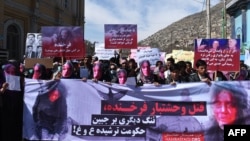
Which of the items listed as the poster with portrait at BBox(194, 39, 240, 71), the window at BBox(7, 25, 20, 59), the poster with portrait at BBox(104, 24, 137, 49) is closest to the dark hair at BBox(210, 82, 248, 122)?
the poster with portrait at BBox(194, 39, 240, 71)

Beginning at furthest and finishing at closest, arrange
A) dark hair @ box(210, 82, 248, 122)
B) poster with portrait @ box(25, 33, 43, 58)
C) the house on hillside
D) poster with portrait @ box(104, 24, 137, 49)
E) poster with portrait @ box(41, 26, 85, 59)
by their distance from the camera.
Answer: the house on hillside → poster with portrait @ box(25, 33, 43, 58) → poster with portrait @ box(104, 24, 137, 49) → poster with portrait @ box(41, 26, 85, 59) → dark hair @ box(210, 82, 248, 122)

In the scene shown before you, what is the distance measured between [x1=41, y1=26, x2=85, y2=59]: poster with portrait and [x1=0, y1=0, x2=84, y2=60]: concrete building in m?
9.29

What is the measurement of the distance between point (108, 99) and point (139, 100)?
1.68ft

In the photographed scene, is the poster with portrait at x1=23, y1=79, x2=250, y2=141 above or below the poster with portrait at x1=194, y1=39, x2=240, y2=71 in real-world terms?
below

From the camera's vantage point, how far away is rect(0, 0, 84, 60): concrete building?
77.6 ft

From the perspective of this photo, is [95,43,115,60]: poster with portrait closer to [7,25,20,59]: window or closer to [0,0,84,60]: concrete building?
[0,0,84,60]: concrete building

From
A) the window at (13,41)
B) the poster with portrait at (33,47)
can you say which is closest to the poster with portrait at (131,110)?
the poster with portrait at (33,47)

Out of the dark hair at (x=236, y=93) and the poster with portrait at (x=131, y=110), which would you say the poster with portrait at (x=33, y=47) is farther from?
the dark hair at (x=236, y=93)

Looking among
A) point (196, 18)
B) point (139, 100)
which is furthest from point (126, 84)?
point (196, 18)

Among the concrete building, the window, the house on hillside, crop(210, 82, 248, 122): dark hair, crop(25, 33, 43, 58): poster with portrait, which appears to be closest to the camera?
crop(210, 82, 248, 122): dark hair

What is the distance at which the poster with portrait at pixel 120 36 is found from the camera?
45.1 feet

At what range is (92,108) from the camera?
7984mm

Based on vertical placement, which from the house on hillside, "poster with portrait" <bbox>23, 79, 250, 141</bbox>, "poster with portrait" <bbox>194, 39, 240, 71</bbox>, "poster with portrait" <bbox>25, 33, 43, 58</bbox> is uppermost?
the house on hillside

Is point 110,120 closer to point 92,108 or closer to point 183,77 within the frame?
point 92,108
